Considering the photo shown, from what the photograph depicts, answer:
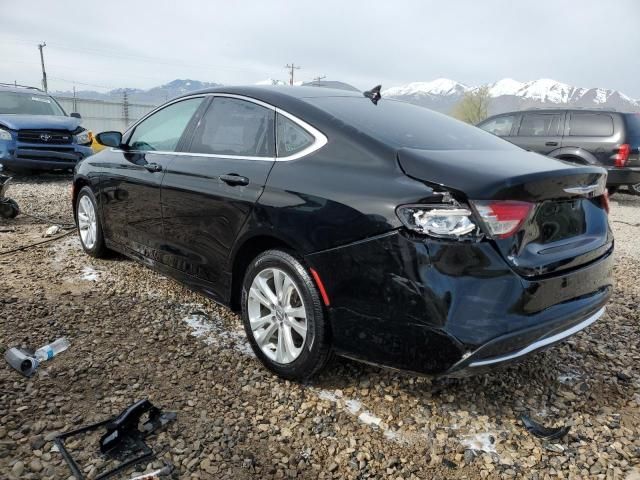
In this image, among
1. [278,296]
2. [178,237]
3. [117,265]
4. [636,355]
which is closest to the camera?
[278,296]

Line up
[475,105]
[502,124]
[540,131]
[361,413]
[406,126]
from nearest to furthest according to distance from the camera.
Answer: [361,413]
[406,126]
[540,131]
[502,124]
[475,105]

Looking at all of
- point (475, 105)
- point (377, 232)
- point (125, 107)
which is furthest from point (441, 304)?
point (475, 105)

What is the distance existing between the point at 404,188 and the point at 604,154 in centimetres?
835

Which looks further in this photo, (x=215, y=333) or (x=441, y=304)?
(x=215, y=333)

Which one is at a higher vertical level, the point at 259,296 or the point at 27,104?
the point at 27,104

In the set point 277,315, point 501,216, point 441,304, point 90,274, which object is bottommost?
point 90,274

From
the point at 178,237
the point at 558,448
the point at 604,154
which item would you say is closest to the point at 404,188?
the point at 558,448

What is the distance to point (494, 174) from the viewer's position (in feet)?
6.85

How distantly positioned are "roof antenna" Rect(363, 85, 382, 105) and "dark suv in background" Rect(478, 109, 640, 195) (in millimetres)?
5387

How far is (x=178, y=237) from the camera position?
132 inches

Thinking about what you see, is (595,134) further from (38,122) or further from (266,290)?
(38,122)

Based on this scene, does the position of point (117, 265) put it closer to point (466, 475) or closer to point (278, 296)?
point (278, 296)

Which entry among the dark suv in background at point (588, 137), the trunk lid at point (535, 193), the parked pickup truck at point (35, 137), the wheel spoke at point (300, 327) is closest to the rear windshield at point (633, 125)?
the dark suv in background at point (588, 137)

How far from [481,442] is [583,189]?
127 centimetres
